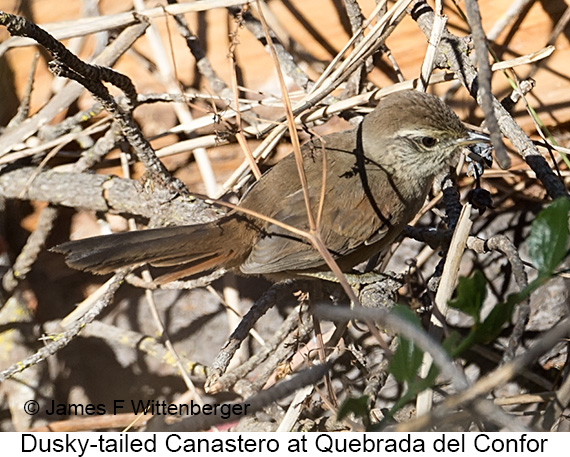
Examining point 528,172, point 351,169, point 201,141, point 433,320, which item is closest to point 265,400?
point 433,320

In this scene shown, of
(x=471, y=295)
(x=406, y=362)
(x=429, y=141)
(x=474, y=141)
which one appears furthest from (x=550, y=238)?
(x=429, y=141)


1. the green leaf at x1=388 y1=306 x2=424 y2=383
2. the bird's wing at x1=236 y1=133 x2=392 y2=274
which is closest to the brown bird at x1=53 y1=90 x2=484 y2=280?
the bird's wing at x1=236 y1=133 x2=392 y2=274

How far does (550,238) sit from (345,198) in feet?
5.15

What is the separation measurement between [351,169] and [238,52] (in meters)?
0.80

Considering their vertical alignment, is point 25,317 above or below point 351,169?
below

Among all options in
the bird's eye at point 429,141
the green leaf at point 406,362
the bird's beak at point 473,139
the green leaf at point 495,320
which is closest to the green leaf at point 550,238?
the green leaf at point 495,320

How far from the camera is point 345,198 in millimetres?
2662

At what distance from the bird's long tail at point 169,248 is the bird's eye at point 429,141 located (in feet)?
2.68

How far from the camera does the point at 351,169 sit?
8.93ft

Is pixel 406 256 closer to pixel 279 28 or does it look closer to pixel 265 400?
pixel 279 28

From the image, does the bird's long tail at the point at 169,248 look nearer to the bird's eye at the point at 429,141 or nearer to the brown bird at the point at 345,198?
the brown bird at the point at 345,198

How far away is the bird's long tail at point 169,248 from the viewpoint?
2.20m

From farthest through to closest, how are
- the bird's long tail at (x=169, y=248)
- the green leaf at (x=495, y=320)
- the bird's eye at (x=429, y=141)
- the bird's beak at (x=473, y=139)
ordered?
1. the bird's eye at (x=429, y=141)
2. the bird's beak at (x=473, y=139)
3. the bird's long tail at (x=169, y=248)
4. the green leaf at (x=495, y=320)

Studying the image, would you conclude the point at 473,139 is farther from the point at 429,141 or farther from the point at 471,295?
the point at 471,295
